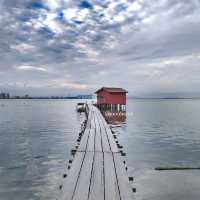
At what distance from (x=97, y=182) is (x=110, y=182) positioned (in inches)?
20.0

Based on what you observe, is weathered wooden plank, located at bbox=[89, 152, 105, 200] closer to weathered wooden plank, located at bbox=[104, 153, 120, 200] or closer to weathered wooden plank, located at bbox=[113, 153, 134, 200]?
weathered wooden plank, located at bbox=[104, 153, 120, 200]

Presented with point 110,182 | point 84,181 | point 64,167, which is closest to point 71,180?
point 84,181

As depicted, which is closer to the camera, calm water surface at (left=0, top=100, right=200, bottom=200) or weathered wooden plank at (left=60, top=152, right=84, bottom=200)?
weathered wooden plank at (left=60, top=152, right=84, bottom=200)

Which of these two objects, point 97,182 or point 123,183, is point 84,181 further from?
point 123,183

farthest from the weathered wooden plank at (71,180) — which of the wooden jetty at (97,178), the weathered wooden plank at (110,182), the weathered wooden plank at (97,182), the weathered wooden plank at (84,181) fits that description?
the weathered wooden plank at (110,182)

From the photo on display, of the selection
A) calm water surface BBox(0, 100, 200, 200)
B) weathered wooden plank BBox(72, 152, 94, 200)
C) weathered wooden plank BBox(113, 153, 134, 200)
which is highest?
weathered wooden plank BBox(72, 152, 94, 200)

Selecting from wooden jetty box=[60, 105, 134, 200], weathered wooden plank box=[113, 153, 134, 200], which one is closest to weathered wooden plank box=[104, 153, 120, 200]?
wooden jetty box=[60, 105, 134, 200]

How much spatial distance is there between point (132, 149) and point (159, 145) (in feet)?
12.6

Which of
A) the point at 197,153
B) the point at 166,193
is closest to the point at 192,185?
the point at 166,193

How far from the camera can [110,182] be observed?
342 inches

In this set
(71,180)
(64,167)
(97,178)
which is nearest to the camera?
(71,180)

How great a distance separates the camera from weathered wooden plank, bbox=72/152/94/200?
7.57 meters

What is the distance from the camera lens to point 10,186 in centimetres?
1251

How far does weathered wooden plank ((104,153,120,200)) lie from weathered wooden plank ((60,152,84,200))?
1.23 meters
